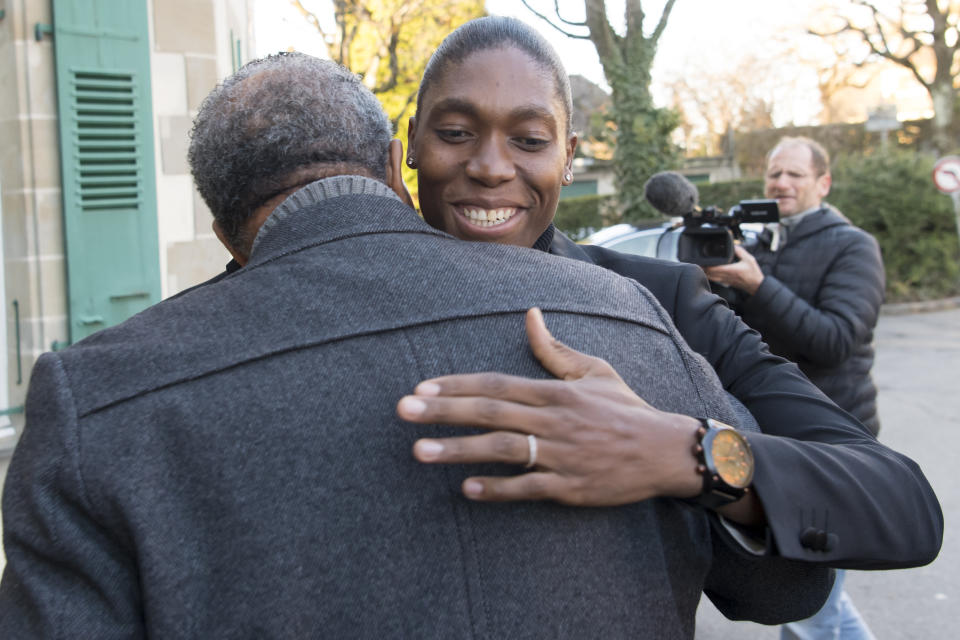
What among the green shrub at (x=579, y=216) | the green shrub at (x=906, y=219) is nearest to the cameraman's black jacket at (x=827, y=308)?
the green shrub at (x=906, y=219)

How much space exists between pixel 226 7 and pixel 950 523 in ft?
16.5

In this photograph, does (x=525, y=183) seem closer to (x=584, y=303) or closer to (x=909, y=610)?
(x=584, y=303)

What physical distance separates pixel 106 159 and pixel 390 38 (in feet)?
37.5

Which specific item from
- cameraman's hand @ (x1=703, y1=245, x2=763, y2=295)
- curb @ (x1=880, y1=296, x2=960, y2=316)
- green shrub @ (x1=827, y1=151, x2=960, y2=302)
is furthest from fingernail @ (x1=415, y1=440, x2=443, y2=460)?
green shrub @ (x1=827, y1=151, x2=960, y2=302)

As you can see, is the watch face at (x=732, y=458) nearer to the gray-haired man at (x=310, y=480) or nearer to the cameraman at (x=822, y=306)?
the gray-haired man at (x=310, y=480)

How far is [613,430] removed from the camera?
1.22m

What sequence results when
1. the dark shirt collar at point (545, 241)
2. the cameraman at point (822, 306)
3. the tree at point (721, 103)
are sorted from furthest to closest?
the tree at point (721, 103) → the cameraman at point (822, 306) → the dark shirt collar at point (545, 241)

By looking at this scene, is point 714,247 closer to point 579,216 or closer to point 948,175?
point 948,175

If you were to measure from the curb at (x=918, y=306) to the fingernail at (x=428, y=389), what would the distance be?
14.8 metres

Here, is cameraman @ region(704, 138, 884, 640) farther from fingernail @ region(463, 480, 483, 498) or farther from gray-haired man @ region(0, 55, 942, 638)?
fingernail @ region(463, 480, 483, 498)

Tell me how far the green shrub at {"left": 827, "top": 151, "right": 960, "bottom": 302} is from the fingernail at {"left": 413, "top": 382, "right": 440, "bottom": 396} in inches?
586

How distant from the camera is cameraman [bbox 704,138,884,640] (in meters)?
3.52

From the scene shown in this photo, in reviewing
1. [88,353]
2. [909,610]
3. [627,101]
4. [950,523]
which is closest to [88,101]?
[88,353]

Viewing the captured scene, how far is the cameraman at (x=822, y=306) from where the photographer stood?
3.52 metres
